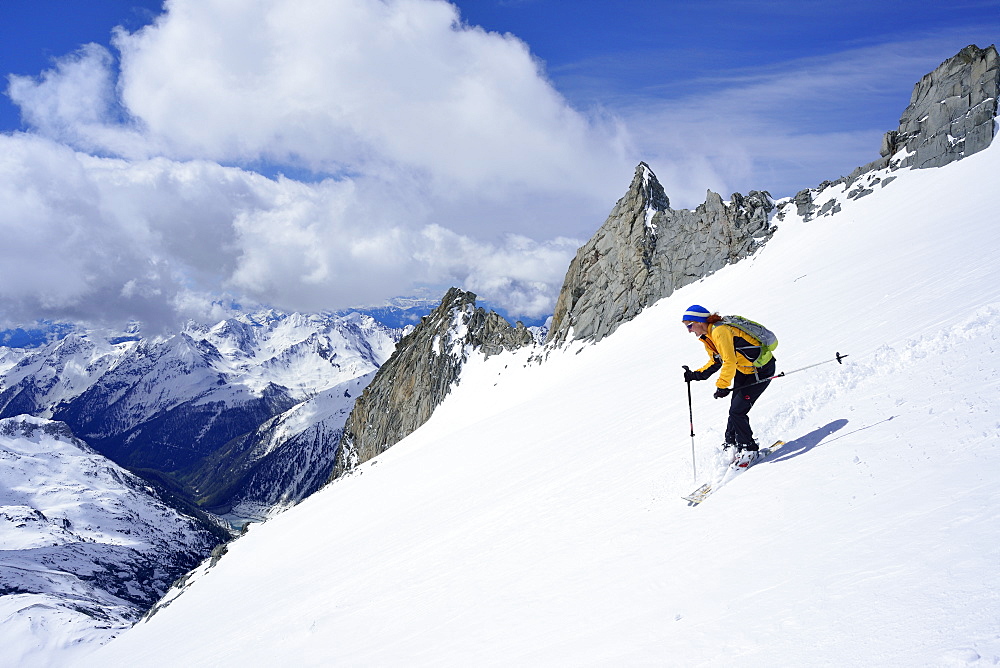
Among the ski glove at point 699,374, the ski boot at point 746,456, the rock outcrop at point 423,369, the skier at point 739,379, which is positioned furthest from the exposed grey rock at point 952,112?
the rock outcrop at point 423,369

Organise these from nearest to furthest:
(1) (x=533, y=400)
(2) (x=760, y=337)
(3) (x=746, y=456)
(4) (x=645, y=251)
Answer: (3) (x=746, y=456) < (2) (x=760, y=337) < (1) (x=533, y=400) < (4) (x=645, y=251)

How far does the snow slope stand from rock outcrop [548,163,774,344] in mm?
23392

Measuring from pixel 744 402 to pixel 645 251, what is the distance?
45120 mm

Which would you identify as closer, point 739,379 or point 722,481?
point 722,481

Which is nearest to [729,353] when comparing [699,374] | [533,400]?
[699,374]

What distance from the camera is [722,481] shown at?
26.2 ft

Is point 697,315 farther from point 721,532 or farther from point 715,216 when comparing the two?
point 715,216

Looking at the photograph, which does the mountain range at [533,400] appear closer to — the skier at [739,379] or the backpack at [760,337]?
the skier at [739,379]

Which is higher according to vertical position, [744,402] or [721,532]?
[744,402]

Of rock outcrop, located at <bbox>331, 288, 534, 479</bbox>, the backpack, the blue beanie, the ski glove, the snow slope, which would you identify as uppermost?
rock outcrop, located at <bbox>331, 288, 534, 479</bbox>

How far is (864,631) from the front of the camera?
374cm

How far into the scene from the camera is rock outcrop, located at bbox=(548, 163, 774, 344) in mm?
46250

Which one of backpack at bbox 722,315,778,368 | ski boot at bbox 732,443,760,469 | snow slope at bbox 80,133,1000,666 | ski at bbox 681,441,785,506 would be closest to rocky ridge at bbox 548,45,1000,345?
snow slope at bbox 80,133,1000,666

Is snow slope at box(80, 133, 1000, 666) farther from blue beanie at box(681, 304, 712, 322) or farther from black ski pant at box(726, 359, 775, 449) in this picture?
blue beanie at box(681, 304, 712, 322)
